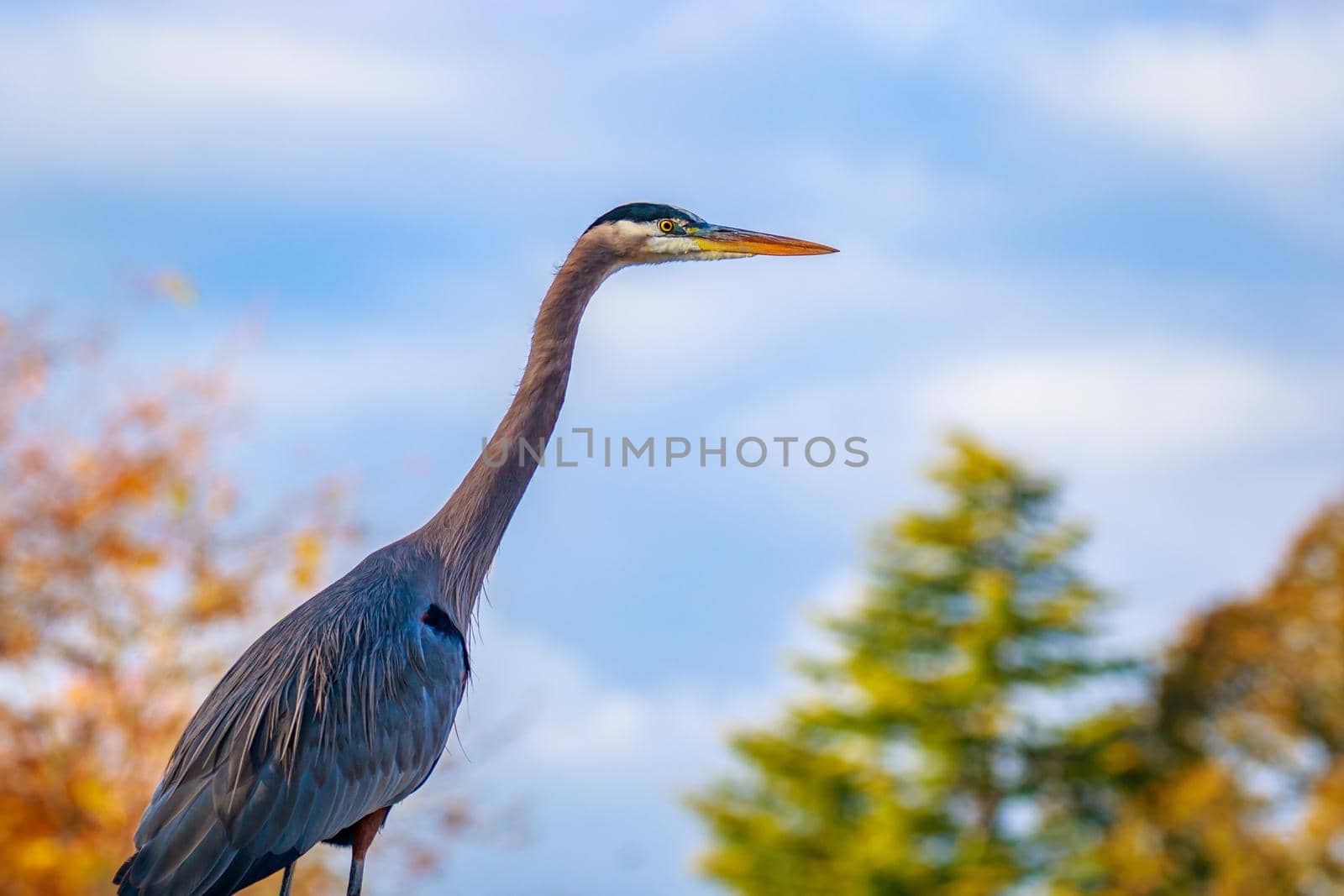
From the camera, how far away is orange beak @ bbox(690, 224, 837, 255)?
7699mm

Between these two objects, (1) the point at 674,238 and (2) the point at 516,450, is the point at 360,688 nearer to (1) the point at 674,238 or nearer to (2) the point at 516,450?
(2) the point at 516,450

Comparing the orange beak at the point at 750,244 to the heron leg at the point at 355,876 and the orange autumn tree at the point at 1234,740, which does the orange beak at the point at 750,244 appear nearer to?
the heron leg at the point at 355,876

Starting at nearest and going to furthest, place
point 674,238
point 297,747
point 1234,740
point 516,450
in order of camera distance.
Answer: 1. point 297,747
2. point 516,450
3. point 674,238
4. point 1234,740

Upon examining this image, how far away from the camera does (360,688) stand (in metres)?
6.69

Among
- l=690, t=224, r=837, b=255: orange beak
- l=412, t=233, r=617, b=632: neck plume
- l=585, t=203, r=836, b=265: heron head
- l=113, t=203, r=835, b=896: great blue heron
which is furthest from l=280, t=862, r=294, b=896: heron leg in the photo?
l=690, t=224, r=837, b=255: orange beak

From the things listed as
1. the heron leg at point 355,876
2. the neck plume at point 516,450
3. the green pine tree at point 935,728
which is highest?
the neck plume at point 516,450

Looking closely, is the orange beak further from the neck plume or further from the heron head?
the neck plume

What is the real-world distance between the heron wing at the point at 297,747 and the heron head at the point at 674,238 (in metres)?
2.11

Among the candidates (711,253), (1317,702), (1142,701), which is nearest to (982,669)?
(1142,701)

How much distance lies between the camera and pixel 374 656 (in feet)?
22.1

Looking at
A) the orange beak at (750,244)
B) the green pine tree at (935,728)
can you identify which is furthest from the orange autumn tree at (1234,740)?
the orange beak at (750,244)

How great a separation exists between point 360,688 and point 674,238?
2.71 metres

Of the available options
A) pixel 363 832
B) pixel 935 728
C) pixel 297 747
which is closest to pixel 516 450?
pixel 297 747

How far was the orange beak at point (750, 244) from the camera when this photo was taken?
7699 mm
